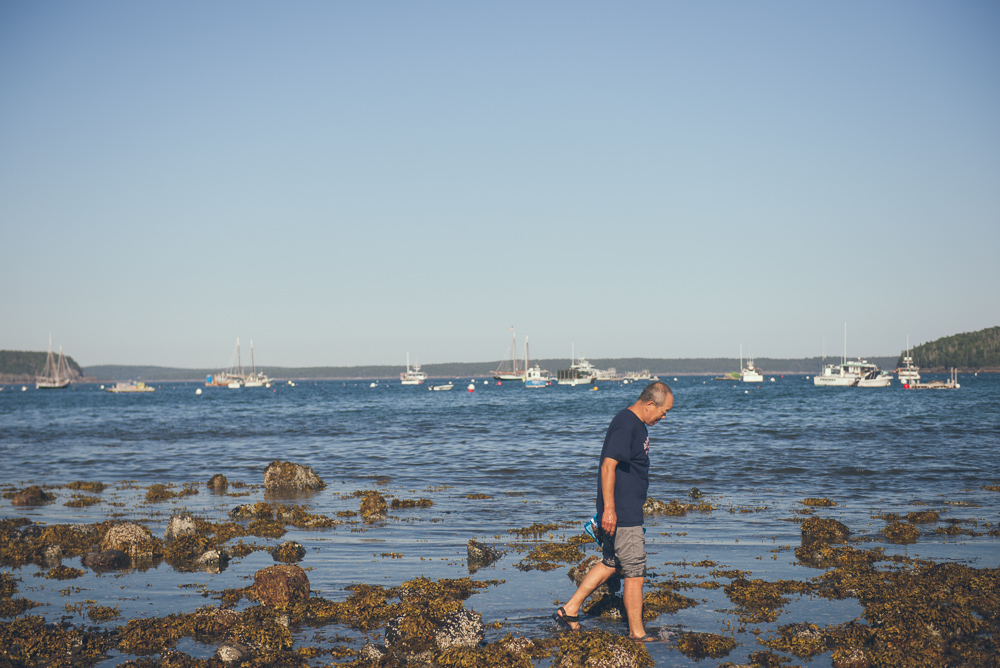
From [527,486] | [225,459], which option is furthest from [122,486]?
[527,486]

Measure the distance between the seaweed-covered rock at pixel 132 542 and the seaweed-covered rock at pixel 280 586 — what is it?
3667 mm

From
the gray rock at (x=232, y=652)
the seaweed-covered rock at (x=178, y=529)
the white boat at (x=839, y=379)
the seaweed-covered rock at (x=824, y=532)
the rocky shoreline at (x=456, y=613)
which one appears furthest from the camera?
the white boat at (x=839, y=379)

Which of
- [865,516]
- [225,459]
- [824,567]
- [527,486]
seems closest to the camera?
[824,567]

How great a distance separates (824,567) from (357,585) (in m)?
6.93

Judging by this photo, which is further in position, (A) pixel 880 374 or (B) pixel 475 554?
(A) pixel 880 374

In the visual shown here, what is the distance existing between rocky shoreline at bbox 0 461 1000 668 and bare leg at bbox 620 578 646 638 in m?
0.26

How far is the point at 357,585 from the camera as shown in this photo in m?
9.73

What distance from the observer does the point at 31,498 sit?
1770 centimetres

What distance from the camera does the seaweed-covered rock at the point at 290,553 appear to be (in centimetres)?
1140

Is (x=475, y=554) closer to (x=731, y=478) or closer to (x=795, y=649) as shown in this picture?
(x=795, y=649)

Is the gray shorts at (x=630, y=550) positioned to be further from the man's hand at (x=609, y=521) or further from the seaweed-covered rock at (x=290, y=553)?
the seaweed-covered rock at (x=290, y=553)

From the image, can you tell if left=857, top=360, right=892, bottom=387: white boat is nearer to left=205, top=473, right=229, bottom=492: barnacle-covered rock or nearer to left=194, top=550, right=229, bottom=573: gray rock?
left=205, top=473, right=229, bottom=492: barnacle-covered rock

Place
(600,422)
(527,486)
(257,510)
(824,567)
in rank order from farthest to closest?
1. (600,422)
2. (527,486)
3. (257,510)
4. (824,567)

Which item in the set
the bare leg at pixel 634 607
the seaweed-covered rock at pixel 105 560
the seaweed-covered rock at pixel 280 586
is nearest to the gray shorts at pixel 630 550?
the bare leg at pixel 634 607
